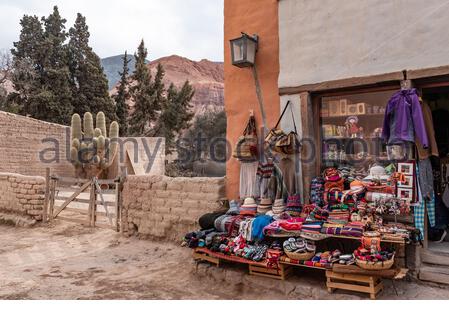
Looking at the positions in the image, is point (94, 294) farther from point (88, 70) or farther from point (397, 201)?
point (88, 70)

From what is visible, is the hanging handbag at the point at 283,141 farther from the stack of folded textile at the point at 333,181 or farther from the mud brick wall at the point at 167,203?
Answer: the mud brick wall at the point at 167,203

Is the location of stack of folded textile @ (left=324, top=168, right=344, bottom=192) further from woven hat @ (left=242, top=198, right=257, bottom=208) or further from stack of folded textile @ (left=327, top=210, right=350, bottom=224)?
woven hat @ (left=242, top=198, right=257, bottom=208)

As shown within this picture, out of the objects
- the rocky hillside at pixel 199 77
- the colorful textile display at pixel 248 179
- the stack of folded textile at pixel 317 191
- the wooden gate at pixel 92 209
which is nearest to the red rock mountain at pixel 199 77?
the rocky hillside at pixel 199 77

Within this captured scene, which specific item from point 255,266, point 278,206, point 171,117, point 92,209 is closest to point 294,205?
point 278,206

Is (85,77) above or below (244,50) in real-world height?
above

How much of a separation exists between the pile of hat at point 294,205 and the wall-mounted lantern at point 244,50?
2.14 metres

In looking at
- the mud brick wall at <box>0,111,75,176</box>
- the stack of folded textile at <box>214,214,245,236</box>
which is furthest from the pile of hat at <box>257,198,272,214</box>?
the mud brick wall at <box>0,111,75,176</box>

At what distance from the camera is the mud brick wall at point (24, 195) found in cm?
929

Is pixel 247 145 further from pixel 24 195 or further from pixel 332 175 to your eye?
pixel 24 195

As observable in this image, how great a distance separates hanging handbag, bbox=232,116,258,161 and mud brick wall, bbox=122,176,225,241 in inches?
31.1

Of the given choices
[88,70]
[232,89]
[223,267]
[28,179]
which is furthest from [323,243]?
[88,70]

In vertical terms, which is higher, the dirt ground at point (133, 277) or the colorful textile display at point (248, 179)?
the colorful textile display at point (248, 179)

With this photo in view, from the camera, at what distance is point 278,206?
5.10 metres

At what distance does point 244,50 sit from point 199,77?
54.6 metres
